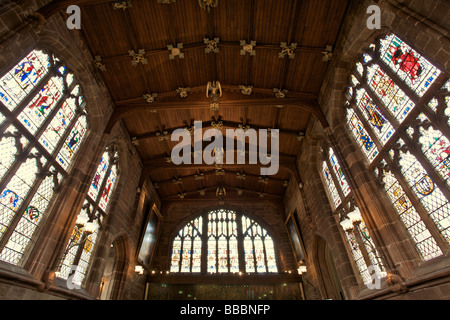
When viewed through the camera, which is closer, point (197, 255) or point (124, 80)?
point (124, 80)

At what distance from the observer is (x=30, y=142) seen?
5188 mm

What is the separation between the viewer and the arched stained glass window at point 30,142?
4.62 meters

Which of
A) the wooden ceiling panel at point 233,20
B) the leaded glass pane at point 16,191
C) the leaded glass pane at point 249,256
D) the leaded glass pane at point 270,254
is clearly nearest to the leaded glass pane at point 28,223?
the leaded glass pane at point 16,191

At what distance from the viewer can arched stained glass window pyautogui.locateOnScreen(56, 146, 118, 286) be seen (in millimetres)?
6075

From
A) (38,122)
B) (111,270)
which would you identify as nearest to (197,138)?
(38,122)

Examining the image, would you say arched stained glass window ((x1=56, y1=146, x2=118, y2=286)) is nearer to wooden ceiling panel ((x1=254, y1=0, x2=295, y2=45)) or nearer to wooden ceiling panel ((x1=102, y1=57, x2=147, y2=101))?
wooden ceiling panel ((x1=102, y1=57, x2=147, y2=101))

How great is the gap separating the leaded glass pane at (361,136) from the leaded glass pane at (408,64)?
66.7 inches

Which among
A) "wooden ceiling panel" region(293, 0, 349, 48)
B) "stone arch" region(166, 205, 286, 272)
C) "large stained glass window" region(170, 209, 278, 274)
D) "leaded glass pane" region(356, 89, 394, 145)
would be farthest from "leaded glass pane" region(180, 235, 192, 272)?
"wooden ceiling panel" region(293, 0, 349, 48)

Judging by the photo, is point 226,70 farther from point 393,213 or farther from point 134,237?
point 134,237

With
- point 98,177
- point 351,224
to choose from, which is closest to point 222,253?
point 98,177

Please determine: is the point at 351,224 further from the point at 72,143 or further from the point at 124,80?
the point at 124,80

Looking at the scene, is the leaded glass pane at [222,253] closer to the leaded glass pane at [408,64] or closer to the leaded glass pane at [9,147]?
the leaded glass pane at [9,147]

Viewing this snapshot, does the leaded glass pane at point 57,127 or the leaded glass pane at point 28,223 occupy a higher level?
the leaded glass pane at point 57,127

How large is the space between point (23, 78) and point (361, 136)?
840 centimetres
